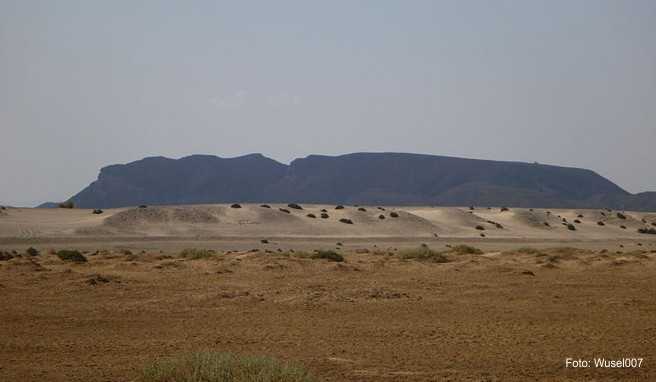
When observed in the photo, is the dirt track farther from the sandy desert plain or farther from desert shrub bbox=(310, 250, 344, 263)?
desert shrub bbox=(310, 250, 344, 263)

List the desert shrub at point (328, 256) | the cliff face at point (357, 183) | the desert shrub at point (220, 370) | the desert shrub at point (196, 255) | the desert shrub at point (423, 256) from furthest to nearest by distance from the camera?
the cliff face at point (357, 183) → the desert shrub at point (196, 255) → the desert shrub at point (423, 256) → the desert shrub at point (328, 256) → the desert shrub at point (220, 370)

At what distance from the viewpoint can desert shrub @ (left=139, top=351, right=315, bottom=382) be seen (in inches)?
364

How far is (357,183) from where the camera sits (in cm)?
15700

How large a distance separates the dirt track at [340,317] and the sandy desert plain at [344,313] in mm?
43

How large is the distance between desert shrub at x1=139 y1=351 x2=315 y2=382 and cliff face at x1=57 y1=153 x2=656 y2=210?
130451 millimetres

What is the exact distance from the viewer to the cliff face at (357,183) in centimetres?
14438

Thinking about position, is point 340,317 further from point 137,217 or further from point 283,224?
point 283,224

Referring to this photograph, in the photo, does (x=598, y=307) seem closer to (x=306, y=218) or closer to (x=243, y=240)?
(x=243, y=240)

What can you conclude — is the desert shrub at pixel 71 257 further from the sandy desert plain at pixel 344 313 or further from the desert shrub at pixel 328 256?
the desert shrub at pixel 328 256

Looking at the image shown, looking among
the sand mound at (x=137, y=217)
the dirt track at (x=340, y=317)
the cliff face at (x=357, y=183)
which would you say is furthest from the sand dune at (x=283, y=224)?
the cliff face at (x=357, y=183)

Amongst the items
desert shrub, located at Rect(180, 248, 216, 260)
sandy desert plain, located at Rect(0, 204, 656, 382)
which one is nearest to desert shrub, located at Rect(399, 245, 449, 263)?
sandy desert plain, located at Rect(0, 204, 656, 382)

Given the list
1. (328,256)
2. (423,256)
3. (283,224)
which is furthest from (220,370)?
(283,224)

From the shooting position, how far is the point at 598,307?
19.2 m

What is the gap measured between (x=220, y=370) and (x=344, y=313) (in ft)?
29.5
